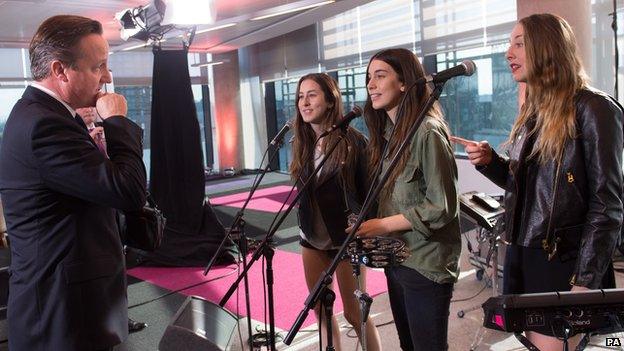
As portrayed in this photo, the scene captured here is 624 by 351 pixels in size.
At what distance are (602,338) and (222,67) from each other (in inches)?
412

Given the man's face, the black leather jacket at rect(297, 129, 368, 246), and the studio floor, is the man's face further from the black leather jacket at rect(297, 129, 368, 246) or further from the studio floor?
the studio floor

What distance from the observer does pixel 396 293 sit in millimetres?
1969

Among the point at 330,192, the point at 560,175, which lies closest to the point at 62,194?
the point at 330,192

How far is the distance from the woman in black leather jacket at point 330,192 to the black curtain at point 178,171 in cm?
308

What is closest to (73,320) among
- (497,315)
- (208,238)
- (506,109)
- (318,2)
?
(497,315)

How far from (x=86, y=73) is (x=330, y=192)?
48.0 inches

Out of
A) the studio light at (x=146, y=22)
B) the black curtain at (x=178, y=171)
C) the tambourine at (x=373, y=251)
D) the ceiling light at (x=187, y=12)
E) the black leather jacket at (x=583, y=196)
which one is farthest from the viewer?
the black curtain at (x=178, y=171)

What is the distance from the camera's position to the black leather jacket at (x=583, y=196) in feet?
5.05

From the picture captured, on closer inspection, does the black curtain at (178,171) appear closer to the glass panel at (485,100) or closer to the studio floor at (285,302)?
the studio floor at (285,302)

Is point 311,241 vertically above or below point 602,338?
above

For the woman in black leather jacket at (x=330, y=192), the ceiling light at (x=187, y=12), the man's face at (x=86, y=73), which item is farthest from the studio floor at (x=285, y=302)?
the ceiling light at (x=187, y=12)

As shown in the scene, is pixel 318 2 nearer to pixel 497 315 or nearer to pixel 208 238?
pixel 208 238

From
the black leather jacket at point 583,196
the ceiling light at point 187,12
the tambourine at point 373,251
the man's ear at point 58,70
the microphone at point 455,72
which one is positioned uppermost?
the ceiling light at point 187,12

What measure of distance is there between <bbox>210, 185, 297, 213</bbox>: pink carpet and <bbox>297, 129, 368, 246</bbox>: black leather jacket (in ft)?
18.9
